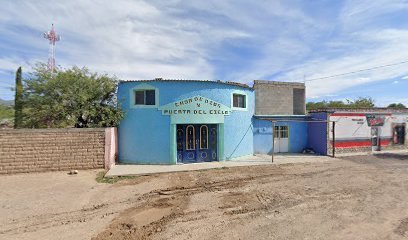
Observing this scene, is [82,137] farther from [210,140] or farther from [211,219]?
[211,219]

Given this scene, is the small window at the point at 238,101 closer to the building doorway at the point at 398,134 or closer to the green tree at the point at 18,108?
the green tree at the point at 18,108

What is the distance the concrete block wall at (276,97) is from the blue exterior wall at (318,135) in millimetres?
2782

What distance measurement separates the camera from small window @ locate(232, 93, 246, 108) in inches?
583

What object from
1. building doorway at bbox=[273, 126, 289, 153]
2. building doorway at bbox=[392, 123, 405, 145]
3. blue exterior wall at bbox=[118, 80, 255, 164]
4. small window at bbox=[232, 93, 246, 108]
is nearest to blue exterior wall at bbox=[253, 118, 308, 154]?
building doorway at bbox=[273, 126, 289, 153]

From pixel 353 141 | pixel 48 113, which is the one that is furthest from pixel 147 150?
pixel 353 141

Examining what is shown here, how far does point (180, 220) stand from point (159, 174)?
5205 millimetres

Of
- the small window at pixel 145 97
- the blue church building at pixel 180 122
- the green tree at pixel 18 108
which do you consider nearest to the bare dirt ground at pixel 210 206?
the blue church building at pixel 180 122

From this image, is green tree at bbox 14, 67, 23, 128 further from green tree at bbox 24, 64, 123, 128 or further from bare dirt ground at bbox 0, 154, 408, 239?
bare dirt ground at bbox 0, 154, 408, 239

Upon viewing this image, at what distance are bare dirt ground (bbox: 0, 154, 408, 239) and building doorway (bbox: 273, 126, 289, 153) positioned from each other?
6369 millimetres

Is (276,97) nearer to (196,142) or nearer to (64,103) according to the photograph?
(196,142)

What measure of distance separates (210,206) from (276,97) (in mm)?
14973

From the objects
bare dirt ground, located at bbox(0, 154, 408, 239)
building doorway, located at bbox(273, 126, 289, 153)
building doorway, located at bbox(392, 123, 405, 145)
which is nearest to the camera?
bare dirt ground, located at bbox(0, 154, 408, 239)

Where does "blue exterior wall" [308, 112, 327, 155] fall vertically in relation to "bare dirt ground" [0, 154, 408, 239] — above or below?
above

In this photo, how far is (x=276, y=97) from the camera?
19.5 m
